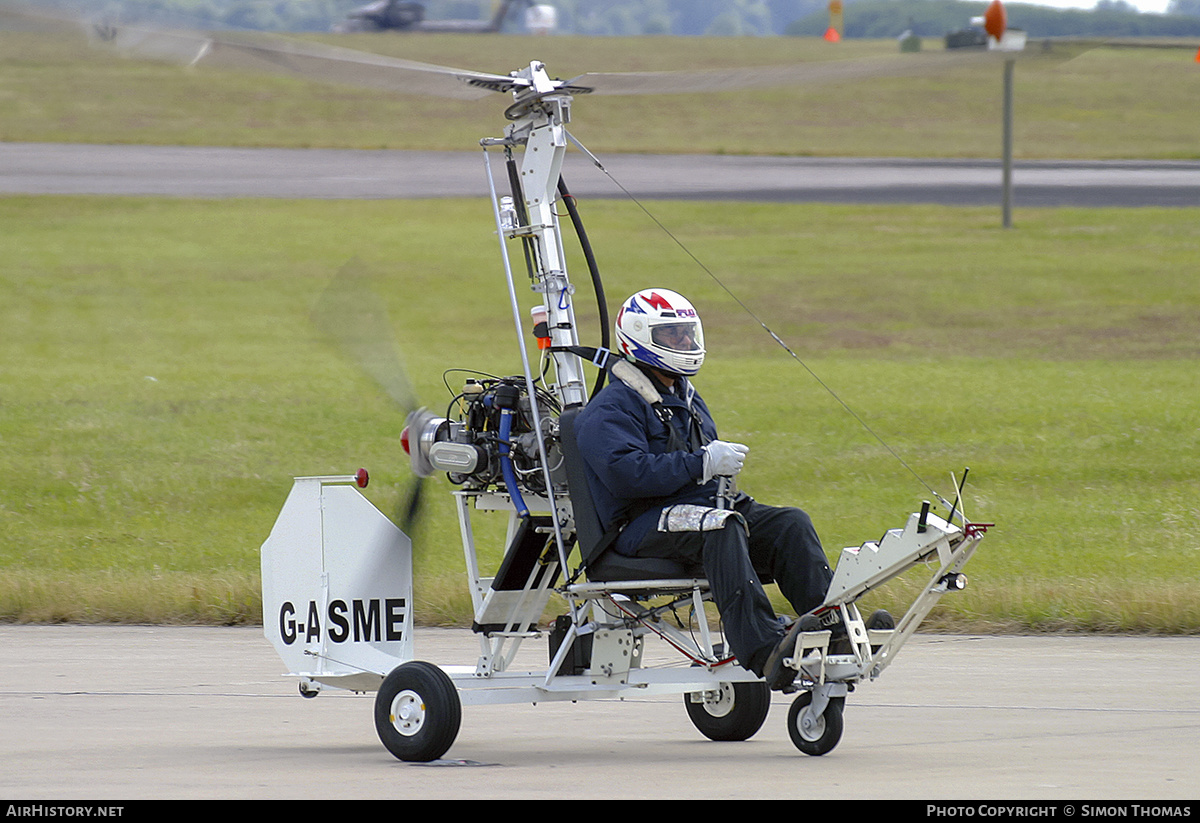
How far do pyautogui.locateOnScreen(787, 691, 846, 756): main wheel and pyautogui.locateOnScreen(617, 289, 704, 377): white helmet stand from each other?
1377mm

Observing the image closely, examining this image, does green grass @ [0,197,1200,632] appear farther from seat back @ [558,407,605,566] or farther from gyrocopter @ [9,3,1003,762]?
seat back @ [558,407,605,566]

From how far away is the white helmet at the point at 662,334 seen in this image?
253 inches

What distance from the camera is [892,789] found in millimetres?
5508

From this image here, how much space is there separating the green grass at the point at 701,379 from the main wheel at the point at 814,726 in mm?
3523

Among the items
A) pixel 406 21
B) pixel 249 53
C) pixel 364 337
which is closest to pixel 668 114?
pixel 406 21

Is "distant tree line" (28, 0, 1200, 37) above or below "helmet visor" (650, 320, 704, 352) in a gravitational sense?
above

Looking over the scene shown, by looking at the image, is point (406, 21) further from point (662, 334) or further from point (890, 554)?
point (890, 554)

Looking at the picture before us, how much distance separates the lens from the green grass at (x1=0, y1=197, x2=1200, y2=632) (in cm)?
1156

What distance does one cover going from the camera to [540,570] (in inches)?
270

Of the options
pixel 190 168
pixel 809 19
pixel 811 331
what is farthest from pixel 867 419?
pixel 809 19

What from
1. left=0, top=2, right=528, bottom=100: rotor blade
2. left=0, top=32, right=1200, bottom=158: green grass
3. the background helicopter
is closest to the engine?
left=0, top=2, right=528, bottom=100: rotor blade

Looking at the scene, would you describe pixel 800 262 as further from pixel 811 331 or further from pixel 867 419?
pixel 867 419

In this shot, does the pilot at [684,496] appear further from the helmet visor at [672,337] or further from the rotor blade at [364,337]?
the rotor blade at [364,337]
